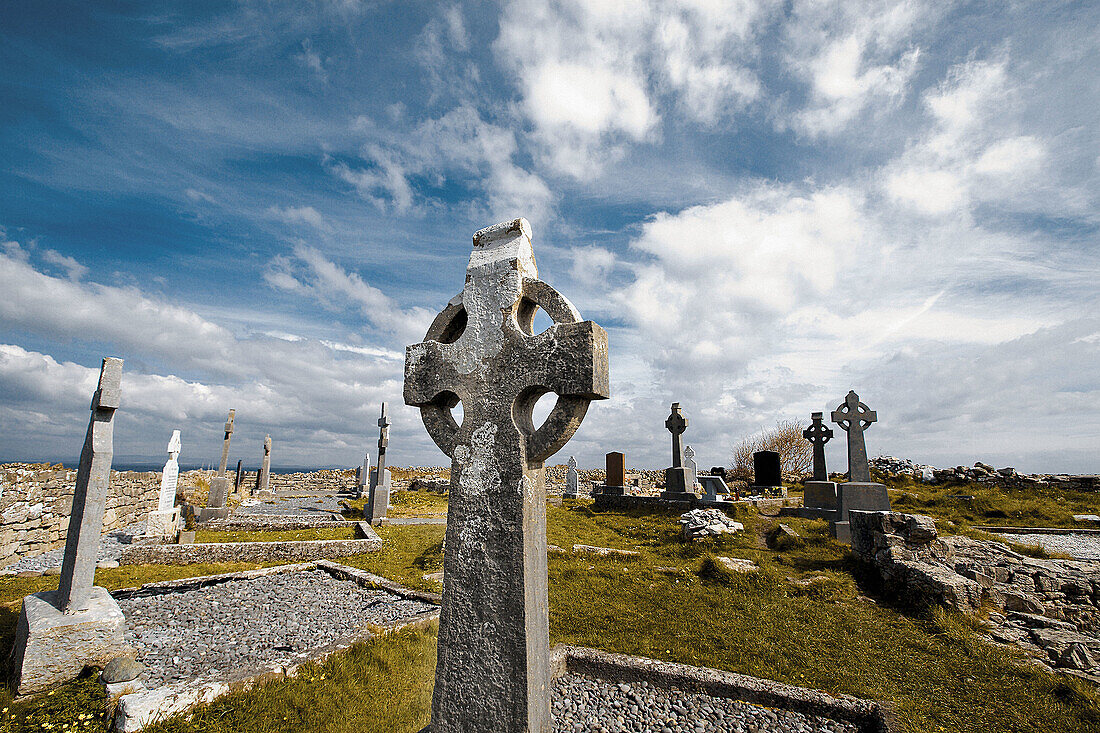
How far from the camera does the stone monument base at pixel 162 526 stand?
1164cm

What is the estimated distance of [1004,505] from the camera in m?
15.0

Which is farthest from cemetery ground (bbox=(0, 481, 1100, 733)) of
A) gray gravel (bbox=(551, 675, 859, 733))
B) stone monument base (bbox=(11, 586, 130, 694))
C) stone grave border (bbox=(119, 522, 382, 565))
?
gray gravel (bbox=(551, 675, 859, 733))

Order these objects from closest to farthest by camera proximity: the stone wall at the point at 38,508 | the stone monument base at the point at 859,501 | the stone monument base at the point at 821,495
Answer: the stone wall at the point at 38,508 < the stone monument base at the point at 859,501 < the stone monument base at the point at 821,495

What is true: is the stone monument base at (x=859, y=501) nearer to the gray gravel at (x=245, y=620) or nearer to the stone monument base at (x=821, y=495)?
the stone monument base at (x=821, y=495)

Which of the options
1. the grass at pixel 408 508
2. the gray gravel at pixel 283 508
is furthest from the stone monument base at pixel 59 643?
the gray gravel at pixel 283 508

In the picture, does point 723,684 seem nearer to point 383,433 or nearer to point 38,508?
point 38,508

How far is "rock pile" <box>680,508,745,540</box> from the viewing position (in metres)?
11.2

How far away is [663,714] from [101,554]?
11.9m

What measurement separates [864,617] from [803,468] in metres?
28.0

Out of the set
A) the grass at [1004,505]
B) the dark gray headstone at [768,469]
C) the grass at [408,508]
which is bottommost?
the grass at [408,508]

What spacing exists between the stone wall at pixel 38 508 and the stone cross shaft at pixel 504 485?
376 inches

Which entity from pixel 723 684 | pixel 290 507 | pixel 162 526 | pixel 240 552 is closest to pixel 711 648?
pixel 723 684

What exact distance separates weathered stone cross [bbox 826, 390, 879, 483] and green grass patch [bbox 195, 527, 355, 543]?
13719mm

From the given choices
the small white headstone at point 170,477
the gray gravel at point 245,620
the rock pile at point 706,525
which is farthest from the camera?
the small white headstone at point 170,477
